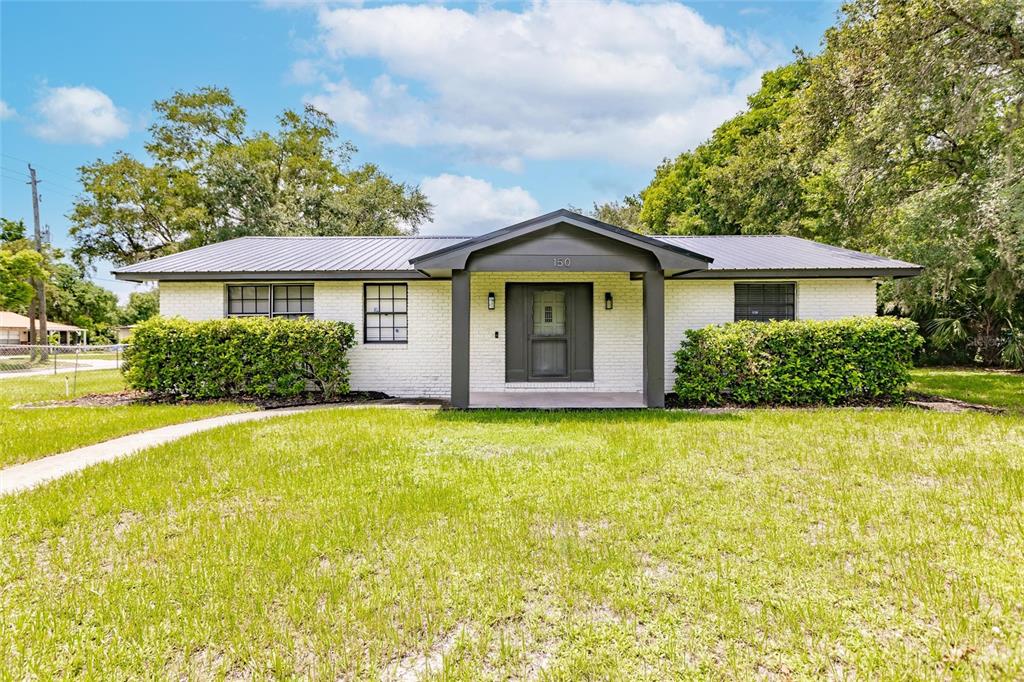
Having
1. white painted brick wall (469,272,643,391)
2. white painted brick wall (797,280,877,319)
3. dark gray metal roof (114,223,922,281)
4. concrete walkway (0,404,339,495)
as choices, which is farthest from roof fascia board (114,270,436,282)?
white painted brick wall (797,280,877,319)

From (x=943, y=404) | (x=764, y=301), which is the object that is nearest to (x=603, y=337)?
(x=764, y=301)

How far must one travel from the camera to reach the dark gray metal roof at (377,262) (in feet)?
32.5

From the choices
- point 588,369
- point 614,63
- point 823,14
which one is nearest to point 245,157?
point 614,63

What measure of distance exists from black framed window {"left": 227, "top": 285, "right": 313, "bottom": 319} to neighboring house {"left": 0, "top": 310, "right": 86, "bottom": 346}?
38890 millimetres

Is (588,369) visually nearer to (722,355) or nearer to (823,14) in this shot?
(722,355)

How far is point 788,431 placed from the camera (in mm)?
6785

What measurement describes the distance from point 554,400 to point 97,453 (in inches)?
276

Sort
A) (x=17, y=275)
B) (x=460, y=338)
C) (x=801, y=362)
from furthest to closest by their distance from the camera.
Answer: (x=17, y=275)
(x=801, y=362)
(x=460, y=338)

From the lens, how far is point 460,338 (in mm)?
8500

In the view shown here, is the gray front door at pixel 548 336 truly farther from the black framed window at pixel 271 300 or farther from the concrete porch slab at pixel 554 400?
the black framed window at pixel 271 300

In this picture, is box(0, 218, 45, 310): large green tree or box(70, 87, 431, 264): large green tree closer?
box(0, 218, 45, 310): large green tree

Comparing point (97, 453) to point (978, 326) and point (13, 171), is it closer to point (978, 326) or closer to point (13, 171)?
point (978, 326)

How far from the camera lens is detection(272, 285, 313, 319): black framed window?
10.7 metres

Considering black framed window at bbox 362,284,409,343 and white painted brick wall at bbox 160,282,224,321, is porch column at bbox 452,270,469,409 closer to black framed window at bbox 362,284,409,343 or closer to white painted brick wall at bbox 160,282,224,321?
black framed window at bbox 362,284,409,343
